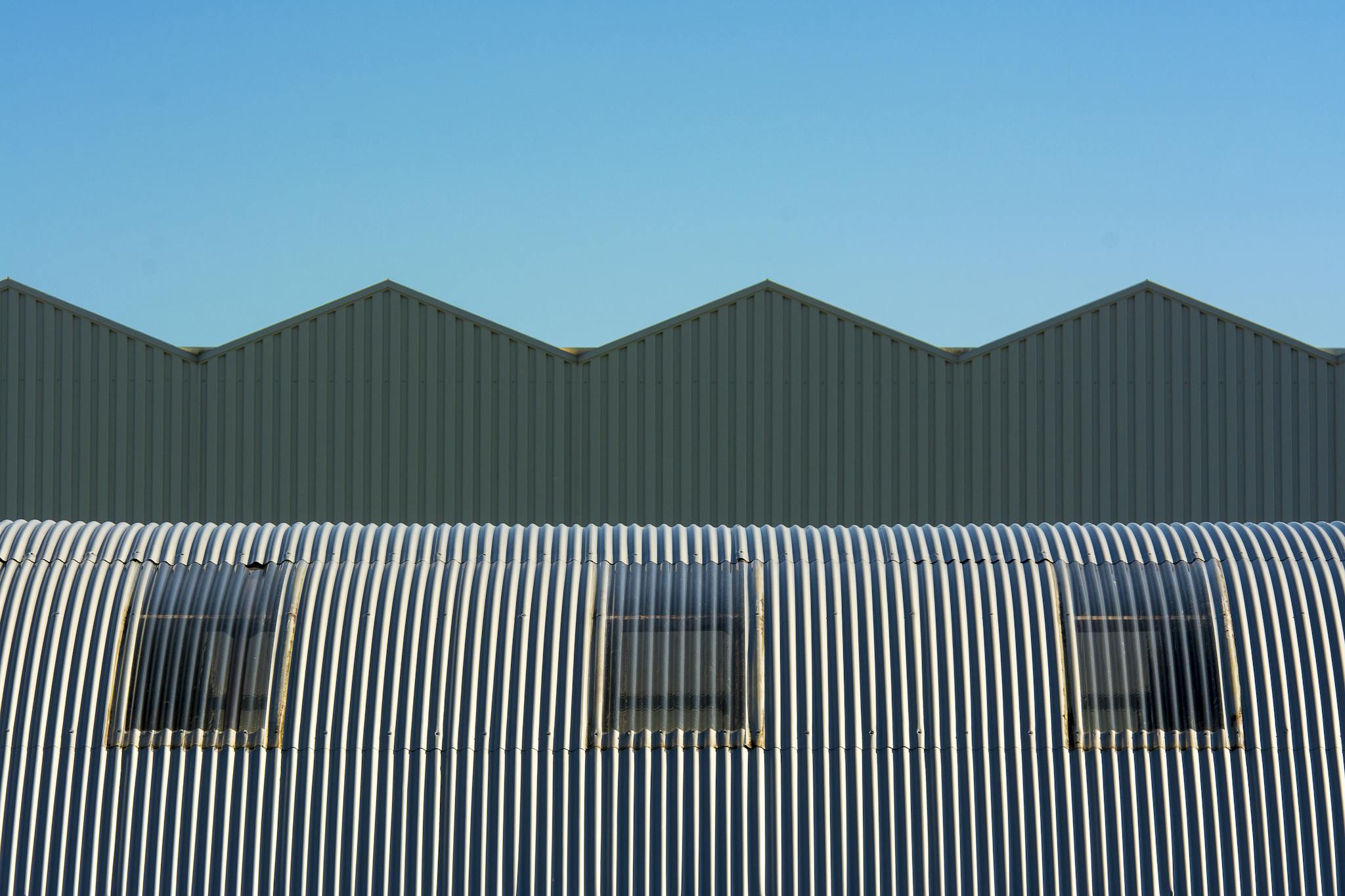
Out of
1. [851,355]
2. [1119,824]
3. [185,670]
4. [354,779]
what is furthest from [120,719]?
[851,355]

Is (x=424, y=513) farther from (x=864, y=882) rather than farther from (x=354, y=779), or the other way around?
(x=864, y=882)

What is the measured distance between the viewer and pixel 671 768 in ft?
Result: 32.1

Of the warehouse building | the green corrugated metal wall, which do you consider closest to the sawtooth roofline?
the green corrugated metal wall

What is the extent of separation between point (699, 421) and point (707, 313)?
6.35ft

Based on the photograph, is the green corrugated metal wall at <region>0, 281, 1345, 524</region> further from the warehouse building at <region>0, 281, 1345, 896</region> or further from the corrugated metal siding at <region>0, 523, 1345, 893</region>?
the corrugated metal siding at <region>0, 523, 1345, 893</region>

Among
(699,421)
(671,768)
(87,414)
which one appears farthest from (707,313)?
(671,768)

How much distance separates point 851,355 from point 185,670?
586 inches

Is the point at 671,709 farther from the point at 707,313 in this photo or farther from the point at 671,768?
the point at 707,313

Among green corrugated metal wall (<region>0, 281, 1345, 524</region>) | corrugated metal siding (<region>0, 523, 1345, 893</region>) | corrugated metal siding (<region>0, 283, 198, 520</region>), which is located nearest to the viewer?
corrugated metal siding (<region>0, 523, 1345, 893</region>)

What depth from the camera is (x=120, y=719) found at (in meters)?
9.97

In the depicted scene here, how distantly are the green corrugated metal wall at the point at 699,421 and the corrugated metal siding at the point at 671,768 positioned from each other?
1193 centimetres

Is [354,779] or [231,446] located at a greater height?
[231,446]

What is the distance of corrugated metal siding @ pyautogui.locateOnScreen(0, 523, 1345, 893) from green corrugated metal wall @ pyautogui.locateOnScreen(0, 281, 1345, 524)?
1193 centimetres

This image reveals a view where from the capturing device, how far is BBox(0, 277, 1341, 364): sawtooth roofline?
74.7 feet
